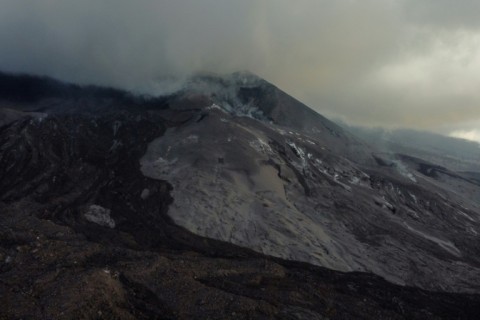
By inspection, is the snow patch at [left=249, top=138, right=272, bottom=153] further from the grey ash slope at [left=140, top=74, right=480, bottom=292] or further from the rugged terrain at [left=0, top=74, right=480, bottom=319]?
the rugged terrain at [left=0, top=74, right=480, bottom=319]

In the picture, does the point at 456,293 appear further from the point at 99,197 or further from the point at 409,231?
the point at 99,197

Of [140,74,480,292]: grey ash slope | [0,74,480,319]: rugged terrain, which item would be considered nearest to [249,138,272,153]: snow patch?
[140,74,480,292]: grey ash slope

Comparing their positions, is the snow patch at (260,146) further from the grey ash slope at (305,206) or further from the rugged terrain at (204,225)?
the rugged terrain at (204,225)

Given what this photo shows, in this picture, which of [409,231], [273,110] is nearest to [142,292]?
[409,231]

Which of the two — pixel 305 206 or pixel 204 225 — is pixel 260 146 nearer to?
pixel 305 206

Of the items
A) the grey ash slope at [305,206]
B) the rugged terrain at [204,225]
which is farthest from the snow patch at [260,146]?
the rugged terrain at [204,225]

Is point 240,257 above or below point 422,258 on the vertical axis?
below

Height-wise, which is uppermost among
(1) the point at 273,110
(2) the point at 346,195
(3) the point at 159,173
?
(1) the point at 273,110

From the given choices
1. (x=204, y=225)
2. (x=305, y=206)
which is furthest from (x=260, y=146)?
(x=204, y=225)
